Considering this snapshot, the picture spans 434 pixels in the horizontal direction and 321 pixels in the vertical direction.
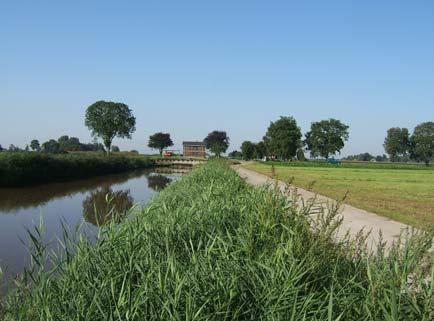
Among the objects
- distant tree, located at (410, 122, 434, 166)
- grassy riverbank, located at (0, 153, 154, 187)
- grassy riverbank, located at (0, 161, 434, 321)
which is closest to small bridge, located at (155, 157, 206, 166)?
grassy riverbank, located at (0, 153, 154, 187)

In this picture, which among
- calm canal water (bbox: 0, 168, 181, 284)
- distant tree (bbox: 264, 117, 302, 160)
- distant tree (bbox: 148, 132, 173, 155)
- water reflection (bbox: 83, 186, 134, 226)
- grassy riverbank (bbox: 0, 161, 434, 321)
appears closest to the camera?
grassy riverbank (bbox: 0, 161, 434, 321)

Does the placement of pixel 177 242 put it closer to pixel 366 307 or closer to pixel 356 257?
pixel 356 257

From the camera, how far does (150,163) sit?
3686 inches

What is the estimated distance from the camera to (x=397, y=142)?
14300cm

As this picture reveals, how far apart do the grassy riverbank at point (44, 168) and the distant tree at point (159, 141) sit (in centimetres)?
9611

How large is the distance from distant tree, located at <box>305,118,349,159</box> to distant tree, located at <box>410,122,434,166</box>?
2307 cm

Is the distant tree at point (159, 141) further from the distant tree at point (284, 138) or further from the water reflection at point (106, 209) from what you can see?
the water reflection at point (106, 209)

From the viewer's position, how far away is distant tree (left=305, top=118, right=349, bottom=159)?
129875 mm

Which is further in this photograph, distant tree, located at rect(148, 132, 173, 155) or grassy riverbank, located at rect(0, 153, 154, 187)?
distant tree, located at rect(148, 132, 173, 155)

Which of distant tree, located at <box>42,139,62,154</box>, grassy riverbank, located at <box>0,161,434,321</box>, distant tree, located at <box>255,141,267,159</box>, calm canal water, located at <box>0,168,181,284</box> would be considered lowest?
calm canal water, located at <box>0,168,181,284</box>

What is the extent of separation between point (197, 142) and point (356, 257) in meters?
174

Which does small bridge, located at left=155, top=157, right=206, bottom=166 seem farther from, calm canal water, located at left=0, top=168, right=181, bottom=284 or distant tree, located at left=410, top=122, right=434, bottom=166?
distant tree, located at left=410, top=122, right=434, bottom=166

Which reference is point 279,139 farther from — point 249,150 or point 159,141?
point 159,141

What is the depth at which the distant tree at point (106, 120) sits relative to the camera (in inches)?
4099
